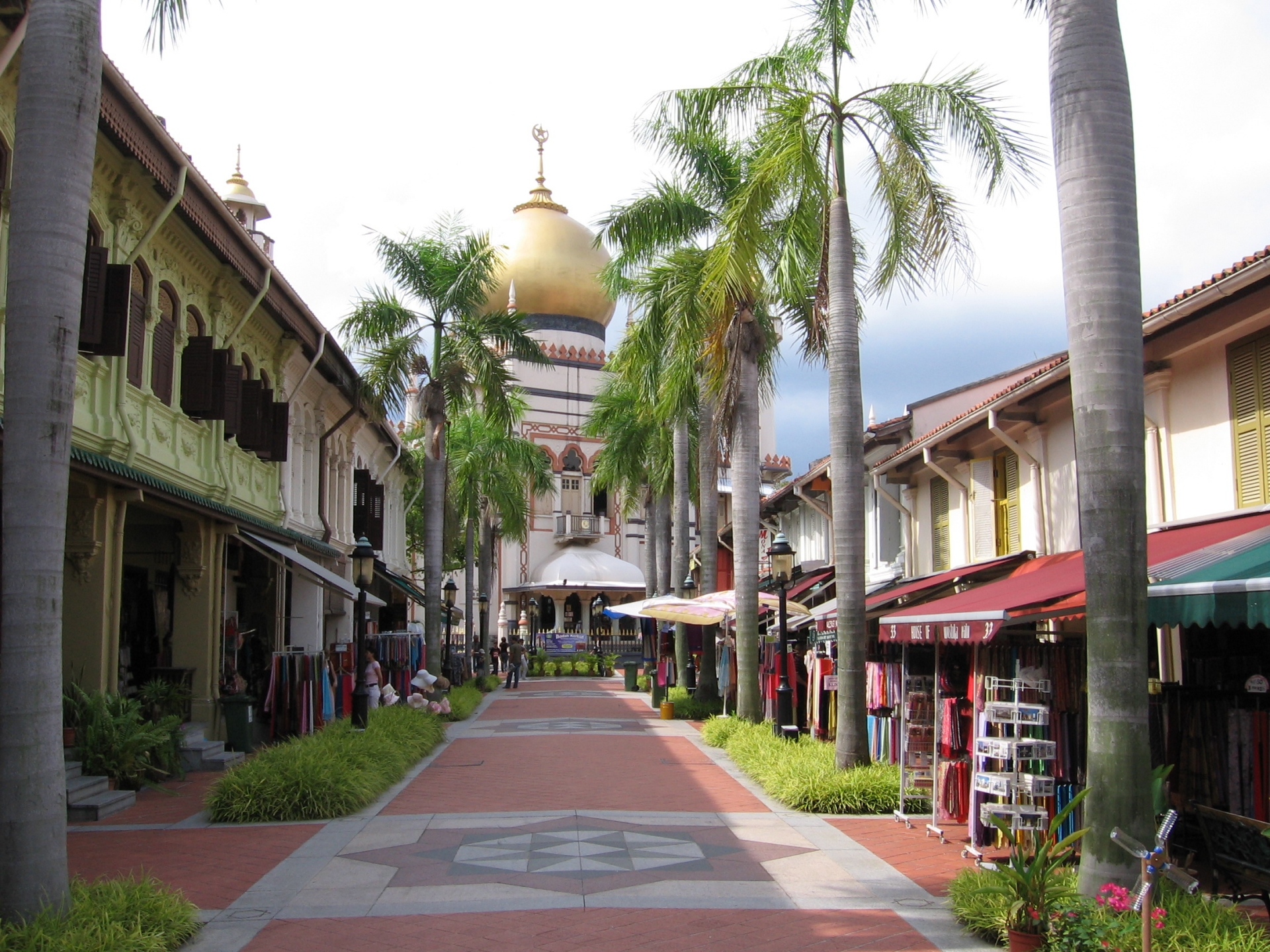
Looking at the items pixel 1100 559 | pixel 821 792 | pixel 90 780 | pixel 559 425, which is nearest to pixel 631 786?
pixel 821 792

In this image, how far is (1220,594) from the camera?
779 centimetres

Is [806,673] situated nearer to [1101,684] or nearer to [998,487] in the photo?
[998,487]

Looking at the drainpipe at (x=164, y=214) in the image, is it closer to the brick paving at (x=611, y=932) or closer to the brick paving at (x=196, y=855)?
the brick paving at (x=196, y=855)

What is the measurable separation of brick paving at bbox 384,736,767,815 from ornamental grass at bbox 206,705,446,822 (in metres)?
0.41

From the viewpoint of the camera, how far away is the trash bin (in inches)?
672

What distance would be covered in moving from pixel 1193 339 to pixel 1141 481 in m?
5.05

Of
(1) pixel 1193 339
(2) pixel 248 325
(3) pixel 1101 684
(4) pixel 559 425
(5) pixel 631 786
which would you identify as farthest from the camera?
(4) pixel 559 425

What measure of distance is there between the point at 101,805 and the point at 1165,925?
10.1m

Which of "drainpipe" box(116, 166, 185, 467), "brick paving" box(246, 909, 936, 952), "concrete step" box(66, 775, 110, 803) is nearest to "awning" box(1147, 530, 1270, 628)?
"brick paving" box(246, 909, 936, 952)

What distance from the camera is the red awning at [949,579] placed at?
15.8 m

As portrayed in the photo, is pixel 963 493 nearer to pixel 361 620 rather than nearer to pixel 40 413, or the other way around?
pixel 361 620

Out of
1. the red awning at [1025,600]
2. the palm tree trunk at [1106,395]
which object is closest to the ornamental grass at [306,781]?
the red awning at [1025,600]

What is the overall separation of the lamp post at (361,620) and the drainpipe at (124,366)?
12.0ft

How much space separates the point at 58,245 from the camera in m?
7.40
